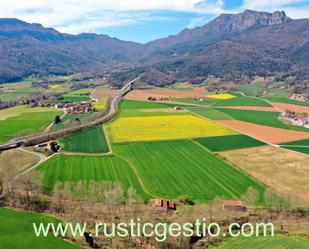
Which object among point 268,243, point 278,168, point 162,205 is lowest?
point 268,243

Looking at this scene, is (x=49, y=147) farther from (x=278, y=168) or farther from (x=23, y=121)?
(x=278, y=168)

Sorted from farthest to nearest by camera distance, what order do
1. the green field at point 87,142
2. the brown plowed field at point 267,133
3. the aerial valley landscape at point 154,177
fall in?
the brown plowed field at point 267,133 < the green field at point 87,142 < the aerial valley landscape at point 154,177

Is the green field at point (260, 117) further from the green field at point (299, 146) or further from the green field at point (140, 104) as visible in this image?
the green field at point (140, 104)

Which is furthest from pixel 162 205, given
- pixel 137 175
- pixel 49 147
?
pixel 49 147

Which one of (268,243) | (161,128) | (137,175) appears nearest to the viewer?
(268,243)

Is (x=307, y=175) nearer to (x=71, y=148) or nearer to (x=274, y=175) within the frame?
(x=274, y=175)

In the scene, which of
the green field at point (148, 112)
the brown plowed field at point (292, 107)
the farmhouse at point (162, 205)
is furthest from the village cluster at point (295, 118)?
the farmhouse at point (162, 205)
